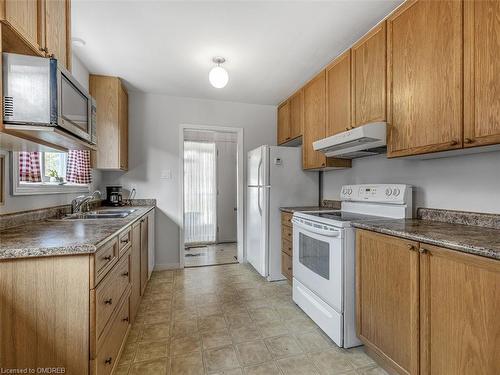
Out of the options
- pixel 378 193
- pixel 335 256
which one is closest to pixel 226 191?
pixel 378 193

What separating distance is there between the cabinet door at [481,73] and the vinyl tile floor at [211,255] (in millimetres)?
3267

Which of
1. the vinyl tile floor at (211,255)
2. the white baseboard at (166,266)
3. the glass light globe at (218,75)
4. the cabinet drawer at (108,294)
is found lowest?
the vinyl tile floor at (211,255)

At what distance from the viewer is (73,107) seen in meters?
1.40

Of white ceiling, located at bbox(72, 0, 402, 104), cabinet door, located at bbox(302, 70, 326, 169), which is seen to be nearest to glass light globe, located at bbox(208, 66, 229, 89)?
white ceiling, located at bbox(72, 0, 402, 104)

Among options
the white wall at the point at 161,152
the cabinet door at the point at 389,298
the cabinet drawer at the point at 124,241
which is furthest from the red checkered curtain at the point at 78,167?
the cabinet door at the point at 389,298

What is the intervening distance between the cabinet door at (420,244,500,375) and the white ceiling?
5.68 ft

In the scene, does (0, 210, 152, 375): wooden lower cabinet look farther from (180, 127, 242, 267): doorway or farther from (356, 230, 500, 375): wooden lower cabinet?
(180, 127, 242, 267): doorway

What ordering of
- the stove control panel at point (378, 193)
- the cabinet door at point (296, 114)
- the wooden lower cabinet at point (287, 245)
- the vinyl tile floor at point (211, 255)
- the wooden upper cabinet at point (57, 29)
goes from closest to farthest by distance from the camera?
the wooden upper cabinet at point (57, 29)
the stove control panel at point (378, 193)
the wooden lower cabinet at point (287, 245)
the cabinet door at point (296, 114)
the vinyl tile floor at point (211, 255)

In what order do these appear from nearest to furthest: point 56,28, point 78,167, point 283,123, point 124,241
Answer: point 56,28, point 124,241, point 78,167, point 283,123

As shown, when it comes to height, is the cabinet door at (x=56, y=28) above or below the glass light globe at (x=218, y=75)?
below

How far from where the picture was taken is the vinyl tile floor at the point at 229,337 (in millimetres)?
1634

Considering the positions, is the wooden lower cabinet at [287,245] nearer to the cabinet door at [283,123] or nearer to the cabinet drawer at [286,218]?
the cabinet drawer at [286,218]

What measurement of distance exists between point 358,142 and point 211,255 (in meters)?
3.08

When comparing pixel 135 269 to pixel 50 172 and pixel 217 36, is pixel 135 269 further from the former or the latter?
pixel 217 36
